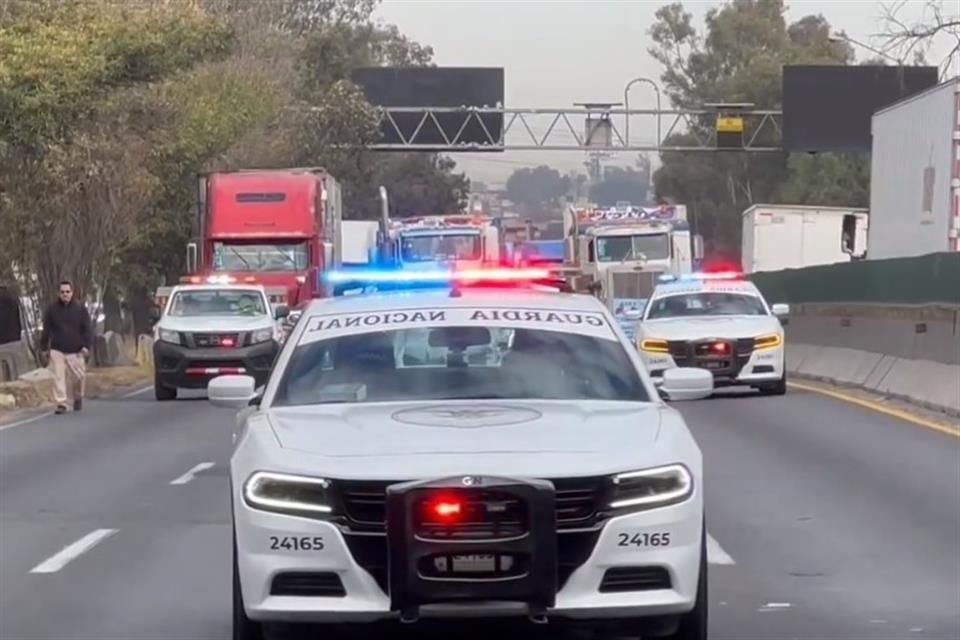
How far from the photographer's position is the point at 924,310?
25.0m

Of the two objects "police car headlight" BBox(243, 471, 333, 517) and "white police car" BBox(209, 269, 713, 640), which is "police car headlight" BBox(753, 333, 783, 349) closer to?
"white police car" BBox(209, 269, 713, 640)

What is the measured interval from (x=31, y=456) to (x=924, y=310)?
37.7 feet

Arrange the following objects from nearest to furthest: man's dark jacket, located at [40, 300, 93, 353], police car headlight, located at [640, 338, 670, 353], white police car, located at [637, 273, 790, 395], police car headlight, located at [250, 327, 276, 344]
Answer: white police car, located at [637, 273, 790, 395]
police car headlight, located at [640, 338, 670, 353]
man's dark jacket, located at [40, 300, 93, 353]
police car headlight, located at [250, 327, 276, 344]

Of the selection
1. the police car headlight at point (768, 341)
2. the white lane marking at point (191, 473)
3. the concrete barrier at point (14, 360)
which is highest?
the police car headlight at point (768, 341)

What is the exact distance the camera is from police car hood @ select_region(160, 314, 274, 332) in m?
29.6

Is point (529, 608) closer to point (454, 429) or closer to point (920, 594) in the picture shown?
point (454, 429)

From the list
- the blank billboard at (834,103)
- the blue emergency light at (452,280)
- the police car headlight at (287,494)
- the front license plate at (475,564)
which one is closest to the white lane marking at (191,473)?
the blue emergency light at (452,280)

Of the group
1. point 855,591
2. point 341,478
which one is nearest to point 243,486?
point 341,478

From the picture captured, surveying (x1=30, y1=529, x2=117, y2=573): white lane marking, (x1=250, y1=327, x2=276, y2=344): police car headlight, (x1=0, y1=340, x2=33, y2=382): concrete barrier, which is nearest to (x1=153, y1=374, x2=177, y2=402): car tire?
(x1=250, y1=327, x2=276, y2=344): police car headlight

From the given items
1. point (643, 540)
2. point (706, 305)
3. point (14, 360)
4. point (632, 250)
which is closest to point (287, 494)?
point (643, 540)

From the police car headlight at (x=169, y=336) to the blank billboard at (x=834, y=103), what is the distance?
34.1 m

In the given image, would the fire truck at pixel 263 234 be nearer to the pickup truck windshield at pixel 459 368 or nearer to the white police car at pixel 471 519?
the pickup truck windshield at pixel 459 368

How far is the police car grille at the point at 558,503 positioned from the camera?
751 cm

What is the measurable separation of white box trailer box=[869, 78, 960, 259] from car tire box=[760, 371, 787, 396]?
2941mm
